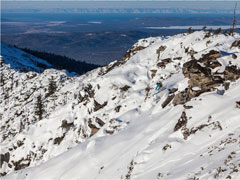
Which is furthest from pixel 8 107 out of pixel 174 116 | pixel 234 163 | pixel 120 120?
pixel 234 163

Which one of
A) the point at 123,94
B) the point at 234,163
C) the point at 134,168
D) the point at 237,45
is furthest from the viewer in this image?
the point at 123,94

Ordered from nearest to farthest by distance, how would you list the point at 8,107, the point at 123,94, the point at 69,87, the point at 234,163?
1. the point at 234,163
2. the point at 123,94
3. the point at 69,87
4. the point at 8,107

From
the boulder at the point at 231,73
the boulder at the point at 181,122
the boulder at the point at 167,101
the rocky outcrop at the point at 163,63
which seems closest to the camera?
the boulder at the point at 181,122

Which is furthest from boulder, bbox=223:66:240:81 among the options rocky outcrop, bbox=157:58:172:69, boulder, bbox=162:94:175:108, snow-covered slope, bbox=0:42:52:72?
snow-covered slope, bbox=0:42:52:72

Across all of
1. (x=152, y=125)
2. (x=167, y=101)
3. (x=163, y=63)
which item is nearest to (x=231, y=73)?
(x=167, y=101)

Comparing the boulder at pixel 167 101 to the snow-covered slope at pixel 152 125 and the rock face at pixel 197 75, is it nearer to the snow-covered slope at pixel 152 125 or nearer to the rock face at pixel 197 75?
the snow-covered slope at pixel 152 125

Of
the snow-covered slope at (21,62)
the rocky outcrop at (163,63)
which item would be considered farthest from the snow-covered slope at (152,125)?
the snow-covered slope at (21,62)

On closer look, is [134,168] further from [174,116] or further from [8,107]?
[8,107]

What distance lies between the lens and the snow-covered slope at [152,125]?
1623 cm

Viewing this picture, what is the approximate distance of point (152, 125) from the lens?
2262 cm

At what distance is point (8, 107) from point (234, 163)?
66.0 meters

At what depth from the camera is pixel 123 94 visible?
32375 mm

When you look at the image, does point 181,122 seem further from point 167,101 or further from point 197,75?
point 197,75

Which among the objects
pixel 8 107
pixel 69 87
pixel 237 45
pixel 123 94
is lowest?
pixel 8 107
